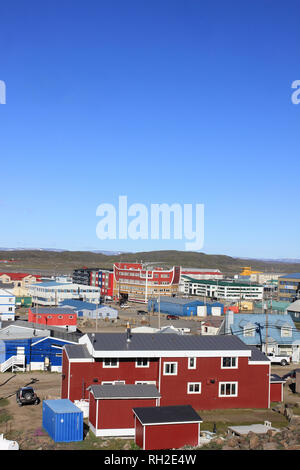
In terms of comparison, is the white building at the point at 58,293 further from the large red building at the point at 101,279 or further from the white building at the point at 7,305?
the large red building at the point at 101,279

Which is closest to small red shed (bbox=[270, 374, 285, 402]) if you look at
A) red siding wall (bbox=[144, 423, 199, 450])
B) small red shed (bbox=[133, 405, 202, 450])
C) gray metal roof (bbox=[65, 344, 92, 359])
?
small red shed (bbox=[133, 405, 202, 450])

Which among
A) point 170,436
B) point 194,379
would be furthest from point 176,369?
point 170,436

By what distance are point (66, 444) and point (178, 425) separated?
4.75 metres

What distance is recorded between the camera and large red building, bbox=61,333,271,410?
2816 centimetres

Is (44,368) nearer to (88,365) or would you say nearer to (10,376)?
(10,376)

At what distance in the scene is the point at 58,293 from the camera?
87938mm

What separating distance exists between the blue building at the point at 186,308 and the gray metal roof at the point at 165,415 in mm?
58753

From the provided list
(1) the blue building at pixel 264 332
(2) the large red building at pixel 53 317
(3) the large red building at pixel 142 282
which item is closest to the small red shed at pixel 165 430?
(1) the blue building at pixel 264 332

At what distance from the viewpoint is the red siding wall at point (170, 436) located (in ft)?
71.7

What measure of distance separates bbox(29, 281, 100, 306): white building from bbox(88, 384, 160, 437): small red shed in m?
61.6

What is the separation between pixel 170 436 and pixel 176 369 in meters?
Result: 6.62

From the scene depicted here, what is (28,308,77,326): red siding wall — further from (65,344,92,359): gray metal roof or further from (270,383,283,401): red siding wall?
(270,383,283,401): red siding wall

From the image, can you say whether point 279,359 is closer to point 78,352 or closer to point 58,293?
point 78,352
